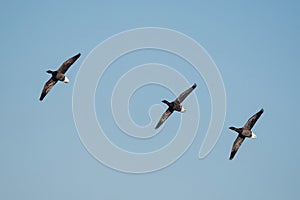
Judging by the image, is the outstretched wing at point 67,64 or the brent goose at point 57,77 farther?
the brent goose at point 57,77

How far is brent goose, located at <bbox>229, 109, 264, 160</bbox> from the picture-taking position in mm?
86500

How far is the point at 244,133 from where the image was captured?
288 ft

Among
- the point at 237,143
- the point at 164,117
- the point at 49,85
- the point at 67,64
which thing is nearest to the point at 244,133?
the point at 237,143

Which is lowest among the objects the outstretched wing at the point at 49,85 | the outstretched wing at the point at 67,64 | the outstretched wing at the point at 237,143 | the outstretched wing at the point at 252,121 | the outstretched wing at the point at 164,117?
the outstretched wing at the point at 49,85

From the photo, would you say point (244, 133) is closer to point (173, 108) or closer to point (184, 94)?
point (173, 108)

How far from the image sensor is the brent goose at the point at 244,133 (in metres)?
86.5

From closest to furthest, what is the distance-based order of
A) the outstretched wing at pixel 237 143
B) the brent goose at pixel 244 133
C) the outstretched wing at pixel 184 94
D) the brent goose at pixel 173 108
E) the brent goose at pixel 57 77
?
1. the brent goose at pixel 57 77
2. the outstretched wing at pixel 184 94
3. the brent goose at pixel 173 108
4. the brent goose at pixel 244 133
5. the outstretched wing at pixel 237 143

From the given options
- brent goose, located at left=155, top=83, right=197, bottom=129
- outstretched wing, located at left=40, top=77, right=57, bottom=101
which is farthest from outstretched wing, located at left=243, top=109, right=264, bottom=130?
outstretched wing, located at left=40, top=77, right=57, bottom=101

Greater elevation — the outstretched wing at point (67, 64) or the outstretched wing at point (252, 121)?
the outstretched wing at point (252, 121)

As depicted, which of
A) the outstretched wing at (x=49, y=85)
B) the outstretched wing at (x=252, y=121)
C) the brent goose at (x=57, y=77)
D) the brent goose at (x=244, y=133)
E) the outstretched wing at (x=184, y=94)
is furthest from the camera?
the brent goose at (x=244, y=133)

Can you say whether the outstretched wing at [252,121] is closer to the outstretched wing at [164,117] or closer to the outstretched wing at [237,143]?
the outstretched wing at [237,143]

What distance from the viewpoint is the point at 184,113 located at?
90.0 meters

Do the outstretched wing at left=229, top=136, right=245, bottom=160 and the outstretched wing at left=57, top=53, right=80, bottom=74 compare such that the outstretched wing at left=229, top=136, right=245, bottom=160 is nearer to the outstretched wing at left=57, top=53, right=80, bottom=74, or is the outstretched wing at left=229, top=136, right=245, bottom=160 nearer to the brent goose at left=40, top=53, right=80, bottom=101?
the brent goose at left=40, top=53, right=80, bottom=101

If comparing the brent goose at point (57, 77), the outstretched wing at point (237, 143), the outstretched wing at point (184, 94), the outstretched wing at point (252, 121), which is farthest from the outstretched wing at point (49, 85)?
the outstretched wing at point (252, 121)
